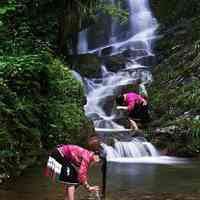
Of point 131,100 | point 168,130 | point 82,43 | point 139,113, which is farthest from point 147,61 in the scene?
point 131,100

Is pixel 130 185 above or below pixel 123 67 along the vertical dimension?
below

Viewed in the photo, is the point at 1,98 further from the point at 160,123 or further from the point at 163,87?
the point at 163,87

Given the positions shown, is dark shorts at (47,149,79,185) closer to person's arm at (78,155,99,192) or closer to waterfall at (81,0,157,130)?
person's arm at (78,155,99,192)

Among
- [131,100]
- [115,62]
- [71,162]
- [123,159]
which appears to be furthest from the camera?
[115,62]

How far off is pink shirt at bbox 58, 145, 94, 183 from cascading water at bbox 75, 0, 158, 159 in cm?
901

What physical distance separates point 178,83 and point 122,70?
20.7 feet

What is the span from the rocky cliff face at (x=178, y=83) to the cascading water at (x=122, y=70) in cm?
81

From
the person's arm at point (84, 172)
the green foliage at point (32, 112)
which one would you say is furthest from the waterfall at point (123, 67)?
the person's arm at point (84, 172)

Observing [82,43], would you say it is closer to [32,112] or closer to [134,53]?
[134,53]

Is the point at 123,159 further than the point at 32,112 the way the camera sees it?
Yes

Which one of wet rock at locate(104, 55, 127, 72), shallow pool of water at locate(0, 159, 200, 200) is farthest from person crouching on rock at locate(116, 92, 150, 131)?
wet rock at locate(104, 55, 127, 72)

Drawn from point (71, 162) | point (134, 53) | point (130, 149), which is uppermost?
point (134, 53)

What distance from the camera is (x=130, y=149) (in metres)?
16.1

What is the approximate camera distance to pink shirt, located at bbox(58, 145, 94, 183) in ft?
21.0
